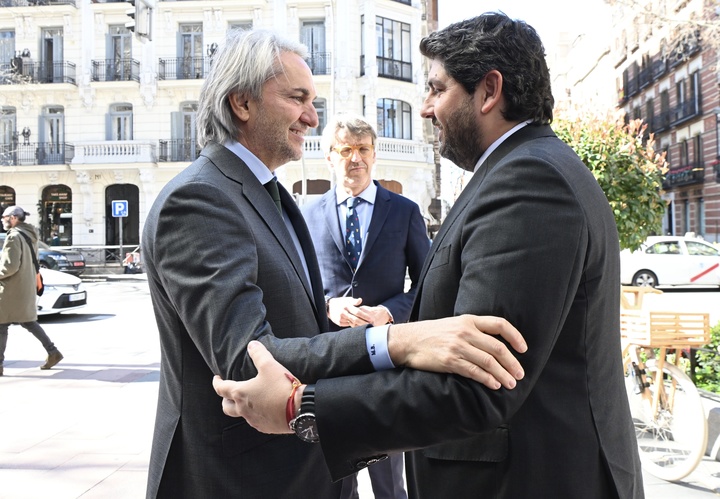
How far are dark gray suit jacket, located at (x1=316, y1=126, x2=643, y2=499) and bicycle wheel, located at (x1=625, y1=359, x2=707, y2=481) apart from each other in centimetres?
275

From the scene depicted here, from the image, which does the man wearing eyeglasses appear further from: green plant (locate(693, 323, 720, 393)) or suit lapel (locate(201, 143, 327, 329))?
green plant (locate(693, 323, 720, 393))

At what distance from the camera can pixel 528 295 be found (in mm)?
1401

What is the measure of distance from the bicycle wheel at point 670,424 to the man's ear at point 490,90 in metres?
3.22

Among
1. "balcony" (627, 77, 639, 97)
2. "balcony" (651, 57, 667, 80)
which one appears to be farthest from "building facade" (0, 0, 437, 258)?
"balcony" (627, 77, 639, 97)

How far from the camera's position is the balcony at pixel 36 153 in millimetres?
29609

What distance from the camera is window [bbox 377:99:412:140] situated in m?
28.7

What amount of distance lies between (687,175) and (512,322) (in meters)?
36.2

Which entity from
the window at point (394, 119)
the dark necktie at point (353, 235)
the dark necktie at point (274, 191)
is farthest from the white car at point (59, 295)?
the window at point (394, 119)

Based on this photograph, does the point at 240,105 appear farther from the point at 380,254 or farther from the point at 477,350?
the point at 380,254

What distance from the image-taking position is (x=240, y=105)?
2.05 metres

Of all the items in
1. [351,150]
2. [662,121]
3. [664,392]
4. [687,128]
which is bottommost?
[664,392]

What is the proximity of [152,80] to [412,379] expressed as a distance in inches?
1191

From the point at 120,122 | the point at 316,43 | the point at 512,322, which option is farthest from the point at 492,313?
the point at 120,122

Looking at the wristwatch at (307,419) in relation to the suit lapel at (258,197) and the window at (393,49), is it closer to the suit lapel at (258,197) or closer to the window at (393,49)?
the suit lapel at (258,197)
